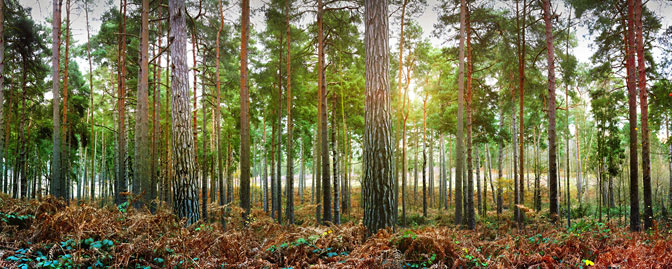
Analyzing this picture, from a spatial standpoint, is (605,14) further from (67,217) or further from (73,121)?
(73,121)

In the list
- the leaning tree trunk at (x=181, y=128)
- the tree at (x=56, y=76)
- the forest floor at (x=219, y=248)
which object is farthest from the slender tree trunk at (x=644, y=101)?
the tree at (x=56, y=76)

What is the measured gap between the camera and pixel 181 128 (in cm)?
722

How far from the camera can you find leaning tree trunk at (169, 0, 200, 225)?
7.12m

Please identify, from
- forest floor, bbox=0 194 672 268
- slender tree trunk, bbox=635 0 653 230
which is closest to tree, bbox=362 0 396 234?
forest floor, bbox=0 194 672 268

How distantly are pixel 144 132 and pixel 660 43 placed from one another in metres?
17.4

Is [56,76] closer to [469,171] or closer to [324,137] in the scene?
[324,137]

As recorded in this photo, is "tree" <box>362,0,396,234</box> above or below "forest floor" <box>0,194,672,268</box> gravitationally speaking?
above

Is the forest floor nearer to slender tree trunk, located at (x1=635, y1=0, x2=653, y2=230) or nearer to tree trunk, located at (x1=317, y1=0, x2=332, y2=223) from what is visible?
tree trunk, located at (x1=317, y1=0, x2=332, y2=223)

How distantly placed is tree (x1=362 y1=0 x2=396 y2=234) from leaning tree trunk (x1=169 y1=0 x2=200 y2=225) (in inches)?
175

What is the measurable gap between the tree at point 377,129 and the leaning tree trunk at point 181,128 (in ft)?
14.6

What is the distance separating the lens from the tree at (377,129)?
4957mm

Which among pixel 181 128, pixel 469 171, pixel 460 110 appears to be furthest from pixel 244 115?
pixel 469 171

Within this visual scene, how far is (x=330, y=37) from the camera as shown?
11.7 metres

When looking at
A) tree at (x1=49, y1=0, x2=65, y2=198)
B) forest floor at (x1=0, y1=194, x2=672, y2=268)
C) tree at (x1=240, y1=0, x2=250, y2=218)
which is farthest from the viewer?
tree at (x1=49, y1=0, x2=65, y2=198)
